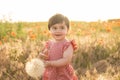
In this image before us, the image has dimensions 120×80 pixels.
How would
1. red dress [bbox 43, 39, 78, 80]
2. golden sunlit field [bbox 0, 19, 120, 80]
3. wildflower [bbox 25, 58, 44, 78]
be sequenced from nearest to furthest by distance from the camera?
1. wildflower [bbox 25, 58, 44, 78]
2. red dress [bbox 43, 39, 78, 80]
3. golden sunlit field [bbox 0, 19, 120, 80]

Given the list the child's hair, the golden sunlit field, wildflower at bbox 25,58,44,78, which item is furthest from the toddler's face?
the golden sunlit field

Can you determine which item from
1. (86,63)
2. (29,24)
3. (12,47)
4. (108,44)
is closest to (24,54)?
(12,47)

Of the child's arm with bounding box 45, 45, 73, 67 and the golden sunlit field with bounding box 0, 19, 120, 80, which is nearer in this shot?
the child's arm with bounding box 45, 45, 73, 67

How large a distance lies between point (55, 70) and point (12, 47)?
1.96 meters

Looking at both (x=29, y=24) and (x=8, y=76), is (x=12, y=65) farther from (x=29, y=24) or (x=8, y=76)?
(x=29, y=24)

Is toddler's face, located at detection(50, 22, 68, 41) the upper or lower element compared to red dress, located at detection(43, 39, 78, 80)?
upper

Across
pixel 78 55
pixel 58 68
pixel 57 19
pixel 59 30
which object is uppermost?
pixel 57 19

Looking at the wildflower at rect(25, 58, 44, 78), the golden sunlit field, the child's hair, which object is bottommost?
the golden sunlit field

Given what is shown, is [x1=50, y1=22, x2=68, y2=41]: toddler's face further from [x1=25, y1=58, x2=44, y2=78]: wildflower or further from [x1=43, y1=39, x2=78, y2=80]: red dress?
[x1=25, y1=58, x2=44, y2=78]: wildflower

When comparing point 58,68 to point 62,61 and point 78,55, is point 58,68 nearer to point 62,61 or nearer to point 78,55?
point 62,61

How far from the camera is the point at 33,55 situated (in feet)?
20.3

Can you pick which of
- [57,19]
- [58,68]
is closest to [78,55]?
[58,68]

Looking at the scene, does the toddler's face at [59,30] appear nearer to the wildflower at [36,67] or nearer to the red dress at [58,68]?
the red dress at [58,68]

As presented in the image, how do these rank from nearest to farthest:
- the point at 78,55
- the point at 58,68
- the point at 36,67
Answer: the point at 36,67, the point at 58,68, the point at 78,55
